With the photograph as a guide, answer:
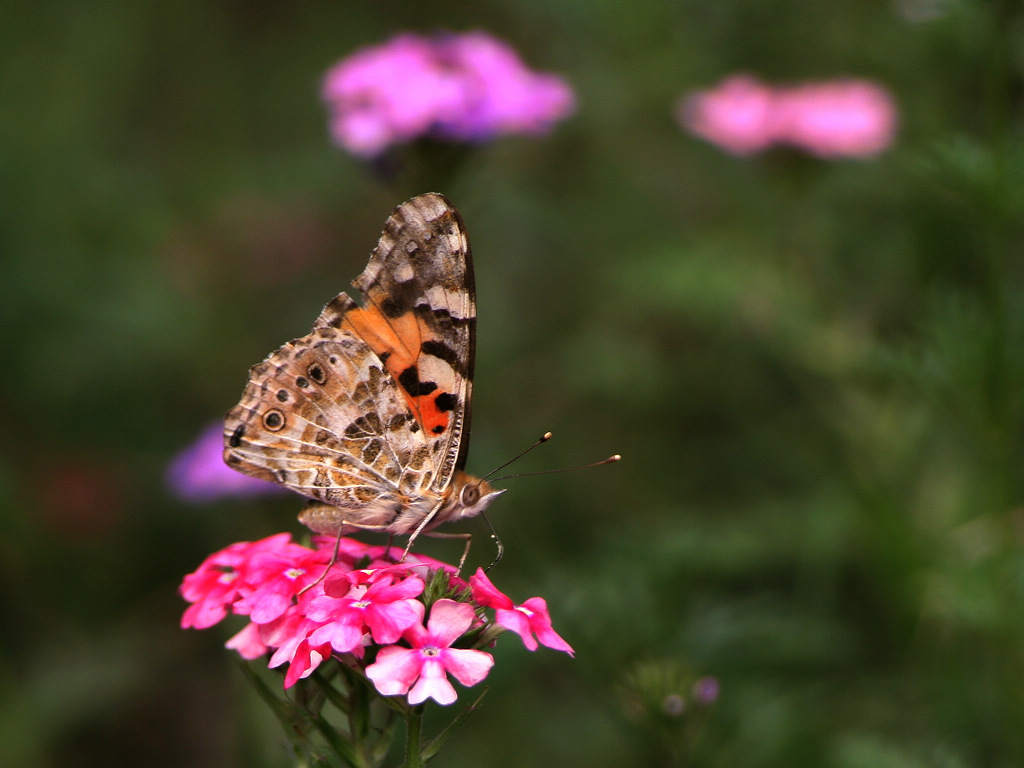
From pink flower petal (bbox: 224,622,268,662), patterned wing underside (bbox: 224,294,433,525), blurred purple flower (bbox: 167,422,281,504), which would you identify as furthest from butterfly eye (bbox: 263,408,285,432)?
blurred purple flower (bbox: 167,422,281,504)

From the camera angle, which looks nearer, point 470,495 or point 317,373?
point 470,495

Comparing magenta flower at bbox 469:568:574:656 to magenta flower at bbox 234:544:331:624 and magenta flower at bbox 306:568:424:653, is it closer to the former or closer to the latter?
magenta flower at bbox 306:568:424:653

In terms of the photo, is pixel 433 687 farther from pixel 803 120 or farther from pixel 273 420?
pixel 803 120

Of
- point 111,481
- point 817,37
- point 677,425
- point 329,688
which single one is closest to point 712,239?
point 677,425

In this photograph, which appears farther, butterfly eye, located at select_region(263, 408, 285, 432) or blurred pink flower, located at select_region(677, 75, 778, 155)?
blurred pink flower, located at select_region(677, 75, 778, 155)

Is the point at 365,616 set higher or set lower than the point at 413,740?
higher

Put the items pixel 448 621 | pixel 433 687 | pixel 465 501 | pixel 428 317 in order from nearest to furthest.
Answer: pixel 433 687
pixel 448 621
pixel 465 501
pixel 428 317

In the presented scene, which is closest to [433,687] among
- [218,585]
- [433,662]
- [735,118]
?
[433,662]

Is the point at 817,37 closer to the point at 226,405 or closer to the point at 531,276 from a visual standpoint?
the point at 531,276
